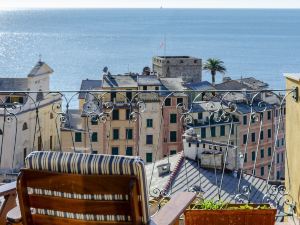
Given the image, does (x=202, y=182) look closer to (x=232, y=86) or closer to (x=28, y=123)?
(x=28, y=123)

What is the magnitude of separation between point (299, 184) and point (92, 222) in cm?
276

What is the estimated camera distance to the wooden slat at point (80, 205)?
4332mm

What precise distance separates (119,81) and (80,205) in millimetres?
46172

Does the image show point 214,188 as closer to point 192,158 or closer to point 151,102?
point 192,158

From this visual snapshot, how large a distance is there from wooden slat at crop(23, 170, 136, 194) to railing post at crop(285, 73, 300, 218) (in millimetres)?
2648

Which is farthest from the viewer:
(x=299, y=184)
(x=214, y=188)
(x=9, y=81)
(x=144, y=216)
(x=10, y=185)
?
(x=9, y=81)

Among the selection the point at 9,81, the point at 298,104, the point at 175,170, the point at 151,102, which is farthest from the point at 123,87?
the point at 298,104

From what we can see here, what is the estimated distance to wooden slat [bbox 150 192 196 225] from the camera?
15.5 feet

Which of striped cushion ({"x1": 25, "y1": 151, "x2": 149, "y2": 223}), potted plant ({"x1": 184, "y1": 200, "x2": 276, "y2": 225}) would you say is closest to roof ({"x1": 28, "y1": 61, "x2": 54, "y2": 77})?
potted plant ({"x1": 184, "y1": 200, "x2": 276, "y2": 225})

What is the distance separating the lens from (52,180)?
14.5 feet

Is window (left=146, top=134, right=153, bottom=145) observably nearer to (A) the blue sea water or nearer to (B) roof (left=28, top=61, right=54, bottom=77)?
(B) roof (left=28, top=61, right=54, bottom=77)

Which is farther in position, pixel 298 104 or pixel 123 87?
pixel 123 87

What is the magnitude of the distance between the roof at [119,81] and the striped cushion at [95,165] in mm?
44630

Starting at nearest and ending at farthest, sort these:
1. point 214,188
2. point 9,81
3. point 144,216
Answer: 1. point 144,216
2. point 214,188
3. point 9,81
